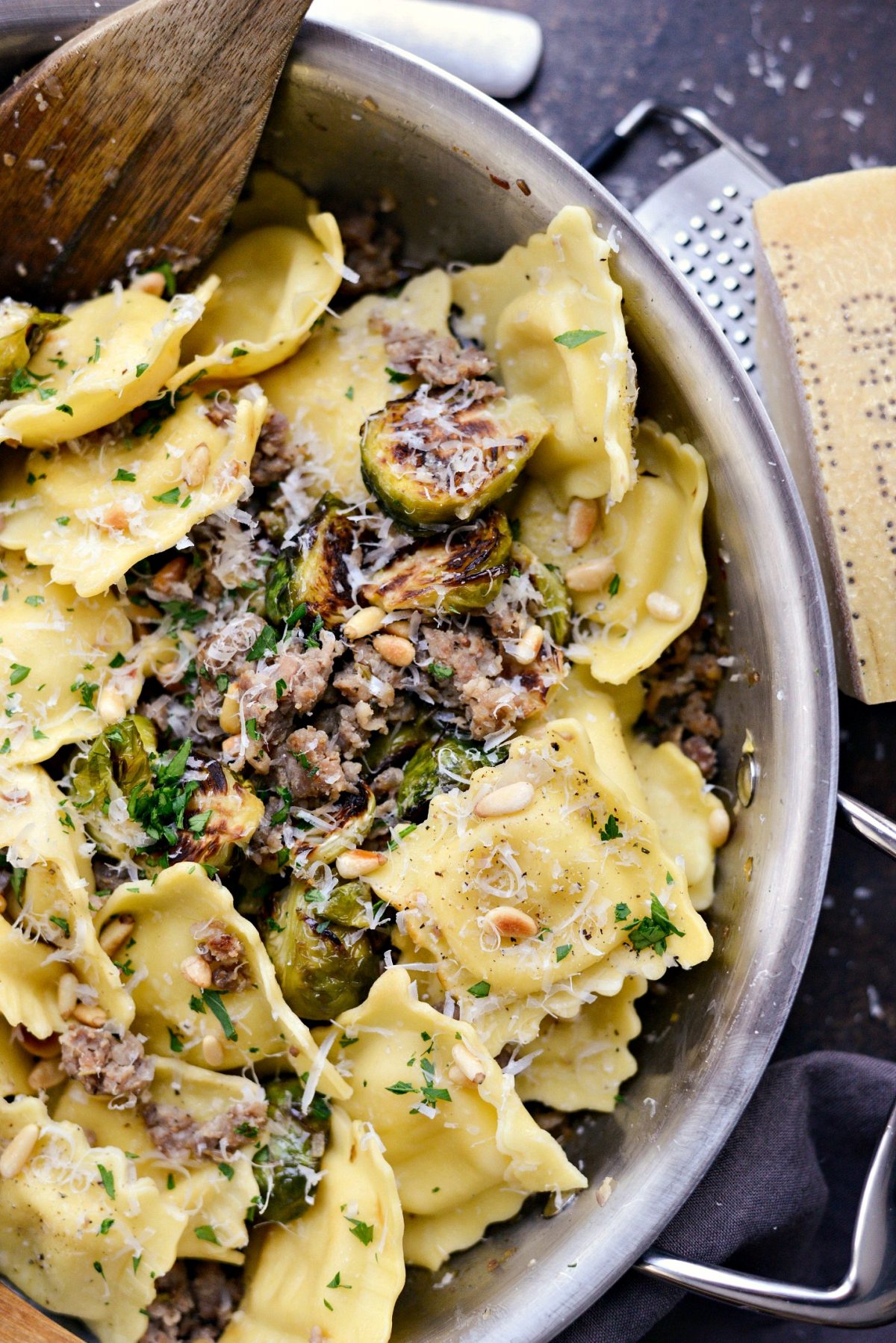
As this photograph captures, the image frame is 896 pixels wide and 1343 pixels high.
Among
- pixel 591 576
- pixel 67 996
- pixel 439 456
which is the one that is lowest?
pixel 67 996

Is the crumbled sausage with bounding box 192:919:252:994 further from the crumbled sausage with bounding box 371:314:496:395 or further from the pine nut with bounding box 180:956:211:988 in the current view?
the crumbled sausage with bounding box 371:314:496:395

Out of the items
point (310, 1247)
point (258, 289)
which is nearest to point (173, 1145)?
point (310, 1247)

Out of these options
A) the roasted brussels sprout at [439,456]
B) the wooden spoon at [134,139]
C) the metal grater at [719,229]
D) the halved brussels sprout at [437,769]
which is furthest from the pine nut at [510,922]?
the wooden spoon at [134,139]

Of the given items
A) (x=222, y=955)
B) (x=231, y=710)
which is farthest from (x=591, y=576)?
(x=222, y=955)

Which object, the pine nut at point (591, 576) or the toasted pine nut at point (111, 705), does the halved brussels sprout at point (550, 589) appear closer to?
the pine nut at point (591, 576)

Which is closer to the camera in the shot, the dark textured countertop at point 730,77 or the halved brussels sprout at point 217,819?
the halved brussels sprout at point 217,819

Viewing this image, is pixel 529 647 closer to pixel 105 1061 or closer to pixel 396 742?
pixel 396 742

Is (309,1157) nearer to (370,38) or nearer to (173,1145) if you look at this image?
(173,1145)
